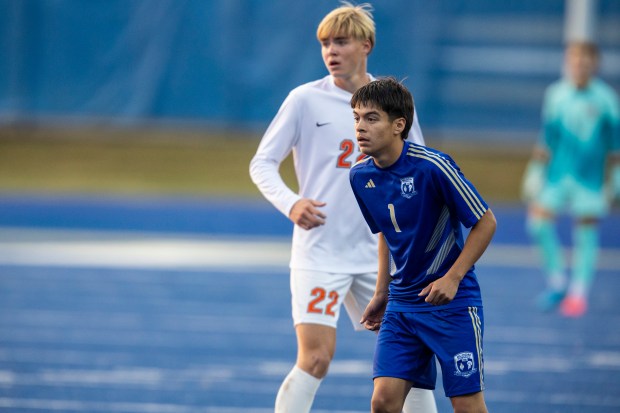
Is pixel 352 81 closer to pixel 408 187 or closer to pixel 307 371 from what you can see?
pixel 408 187

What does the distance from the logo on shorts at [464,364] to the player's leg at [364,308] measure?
63cm

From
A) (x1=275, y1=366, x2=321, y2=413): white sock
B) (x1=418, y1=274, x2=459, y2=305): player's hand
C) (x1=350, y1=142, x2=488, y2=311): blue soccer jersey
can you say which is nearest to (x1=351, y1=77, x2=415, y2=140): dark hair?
(x1=350, y1=142, x2=488, y2=311): blue soccer jersey

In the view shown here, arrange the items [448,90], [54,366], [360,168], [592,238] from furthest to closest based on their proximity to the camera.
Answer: [448,90] → [592,238] → [54,366] → [360,168]

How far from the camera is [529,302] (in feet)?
34.4

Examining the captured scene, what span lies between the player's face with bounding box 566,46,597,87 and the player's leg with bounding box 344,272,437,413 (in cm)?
508

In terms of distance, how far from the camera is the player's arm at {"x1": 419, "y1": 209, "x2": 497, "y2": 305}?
4242 millimetres

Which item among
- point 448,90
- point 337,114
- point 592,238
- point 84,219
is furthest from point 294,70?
point 337,114

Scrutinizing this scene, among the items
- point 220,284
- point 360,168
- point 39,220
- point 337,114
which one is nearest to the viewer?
point 360,168

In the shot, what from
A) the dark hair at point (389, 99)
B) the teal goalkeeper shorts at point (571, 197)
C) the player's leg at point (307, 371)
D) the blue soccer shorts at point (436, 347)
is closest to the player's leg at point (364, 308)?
the player's leg at point (307, 371)

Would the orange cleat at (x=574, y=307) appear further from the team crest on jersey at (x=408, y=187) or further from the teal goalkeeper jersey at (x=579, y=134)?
the team crest on jersey at (x=408, y=187)

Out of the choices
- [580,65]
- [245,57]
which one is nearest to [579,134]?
[580,65]

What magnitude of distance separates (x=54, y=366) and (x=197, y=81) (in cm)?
1080

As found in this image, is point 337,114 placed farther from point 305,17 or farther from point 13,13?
point 13,13

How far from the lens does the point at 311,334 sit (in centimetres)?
521
